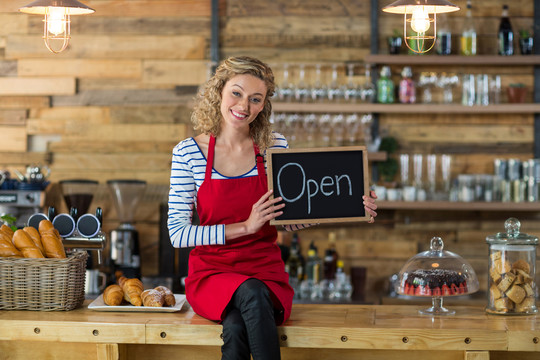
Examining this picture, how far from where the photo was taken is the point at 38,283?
108 inches

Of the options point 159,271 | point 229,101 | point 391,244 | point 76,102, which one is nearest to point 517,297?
point 229,101

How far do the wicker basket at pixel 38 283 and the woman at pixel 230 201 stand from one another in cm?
41

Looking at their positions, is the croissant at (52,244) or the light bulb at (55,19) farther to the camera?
the light bulb at (55,19)

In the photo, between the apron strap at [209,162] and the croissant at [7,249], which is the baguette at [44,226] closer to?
the croissant at [7,249]

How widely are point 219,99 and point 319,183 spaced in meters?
0.49

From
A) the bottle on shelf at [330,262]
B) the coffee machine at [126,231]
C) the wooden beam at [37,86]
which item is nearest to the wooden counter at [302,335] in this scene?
the coffee machine at [126,231]

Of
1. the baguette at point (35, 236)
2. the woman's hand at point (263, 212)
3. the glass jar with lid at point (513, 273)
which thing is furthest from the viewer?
the baguette at point (35, 236)

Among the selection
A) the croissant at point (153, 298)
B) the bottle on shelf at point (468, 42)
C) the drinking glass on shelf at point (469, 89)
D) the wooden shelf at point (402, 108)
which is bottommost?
the croissant at point (153, 298)

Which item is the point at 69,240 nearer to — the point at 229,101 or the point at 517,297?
the point at 229,101

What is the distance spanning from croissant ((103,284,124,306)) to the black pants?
50cm

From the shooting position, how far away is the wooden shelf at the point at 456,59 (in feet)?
16.3

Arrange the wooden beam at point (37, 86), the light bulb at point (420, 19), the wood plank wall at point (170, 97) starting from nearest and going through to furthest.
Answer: the light bulb at point (420, 19) → the wood plank wall at point (170, 97) → the wooden beam at point (37, 86)

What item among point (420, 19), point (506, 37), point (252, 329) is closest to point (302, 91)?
point (506, 37)

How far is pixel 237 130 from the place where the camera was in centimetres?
284
